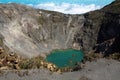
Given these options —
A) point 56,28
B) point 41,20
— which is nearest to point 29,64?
point 41,20

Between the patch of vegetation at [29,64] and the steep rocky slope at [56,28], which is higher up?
the patch of vegetation at [29,64]

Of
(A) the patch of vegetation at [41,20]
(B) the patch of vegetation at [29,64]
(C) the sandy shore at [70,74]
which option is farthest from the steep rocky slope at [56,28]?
(C) the sandy shore at [70,74]

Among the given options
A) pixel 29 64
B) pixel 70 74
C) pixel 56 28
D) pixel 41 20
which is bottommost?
pixel 56 28

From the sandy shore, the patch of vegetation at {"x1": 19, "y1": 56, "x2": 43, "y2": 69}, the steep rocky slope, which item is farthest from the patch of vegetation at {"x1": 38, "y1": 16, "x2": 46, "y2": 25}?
the sandy shore

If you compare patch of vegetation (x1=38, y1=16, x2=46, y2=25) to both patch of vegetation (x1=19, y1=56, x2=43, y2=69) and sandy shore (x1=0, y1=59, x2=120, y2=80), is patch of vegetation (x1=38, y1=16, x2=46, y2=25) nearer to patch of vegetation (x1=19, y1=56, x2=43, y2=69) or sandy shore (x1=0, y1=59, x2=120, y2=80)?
patch of vegetation (x1=19, y1=56, x2=43, y2=69)

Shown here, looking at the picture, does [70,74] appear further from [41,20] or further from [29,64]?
[41,20]

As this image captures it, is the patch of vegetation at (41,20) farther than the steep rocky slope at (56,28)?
Yes

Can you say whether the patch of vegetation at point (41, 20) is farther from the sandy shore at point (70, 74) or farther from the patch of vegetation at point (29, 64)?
the sandy shore at point (70, 74)

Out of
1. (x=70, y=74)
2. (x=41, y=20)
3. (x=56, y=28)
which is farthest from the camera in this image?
(x=56, y=28)
